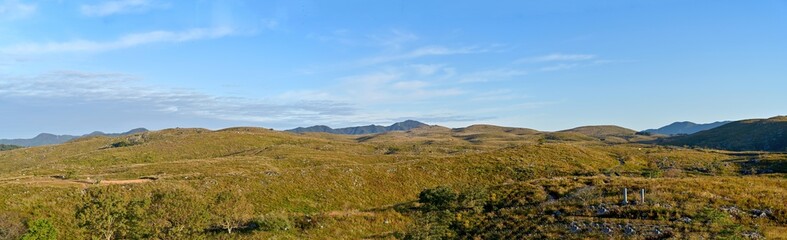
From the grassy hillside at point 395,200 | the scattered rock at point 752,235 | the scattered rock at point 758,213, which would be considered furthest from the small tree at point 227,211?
the scattered rock at point 758,213

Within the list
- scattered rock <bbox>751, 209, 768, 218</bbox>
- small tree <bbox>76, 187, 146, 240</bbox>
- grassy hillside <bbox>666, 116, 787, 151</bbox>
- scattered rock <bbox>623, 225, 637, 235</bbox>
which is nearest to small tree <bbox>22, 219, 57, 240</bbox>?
small tree <bbox>76, 187, 146, 240</bbox>

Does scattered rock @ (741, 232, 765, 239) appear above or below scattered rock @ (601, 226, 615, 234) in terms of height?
above

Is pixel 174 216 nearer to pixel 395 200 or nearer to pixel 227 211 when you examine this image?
pixel 227 211

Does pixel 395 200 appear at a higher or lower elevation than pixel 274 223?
lower

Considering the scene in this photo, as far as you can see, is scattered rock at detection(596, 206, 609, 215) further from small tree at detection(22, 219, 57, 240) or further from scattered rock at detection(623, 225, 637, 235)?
small tree at detection(22, 219, 57, 240)

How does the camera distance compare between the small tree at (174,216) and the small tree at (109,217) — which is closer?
the small tree at (109,217)

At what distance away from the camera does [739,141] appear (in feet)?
491

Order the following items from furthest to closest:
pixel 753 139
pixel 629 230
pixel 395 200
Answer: pixel 753 139, pixel 395 200, pixel 629 230

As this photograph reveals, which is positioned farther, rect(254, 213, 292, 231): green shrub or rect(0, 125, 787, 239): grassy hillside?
rect(254, 213, 292, 231): green shrub

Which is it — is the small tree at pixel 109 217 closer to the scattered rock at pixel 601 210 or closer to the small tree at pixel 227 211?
the small tree at pixel 227 211

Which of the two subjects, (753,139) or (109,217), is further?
(753,139)

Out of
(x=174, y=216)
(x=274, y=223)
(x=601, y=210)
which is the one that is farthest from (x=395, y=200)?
(x=174, y=216)

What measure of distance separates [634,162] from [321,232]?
5391 centimetres

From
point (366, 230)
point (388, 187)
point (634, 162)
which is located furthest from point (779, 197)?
point (634, 162)
